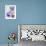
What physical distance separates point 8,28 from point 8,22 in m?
0.18

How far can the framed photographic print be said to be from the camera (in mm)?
3898

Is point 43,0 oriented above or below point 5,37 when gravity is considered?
above

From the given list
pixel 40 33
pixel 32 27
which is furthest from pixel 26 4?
pixel 40 33

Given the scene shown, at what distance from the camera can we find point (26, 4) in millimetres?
3910

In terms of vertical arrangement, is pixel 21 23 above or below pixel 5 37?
above

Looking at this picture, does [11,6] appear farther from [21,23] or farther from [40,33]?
[40,33]

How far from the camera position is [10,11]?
391 centimetres

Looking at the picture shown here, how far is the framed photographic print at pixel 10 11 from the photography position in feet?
12.8

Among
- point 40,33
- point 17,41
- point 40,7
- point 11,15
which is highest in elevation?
point 40,7

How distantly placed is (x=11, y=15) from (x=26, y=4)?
0.55 m

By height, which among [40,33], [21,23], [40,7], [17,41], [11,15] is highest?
[40,7]

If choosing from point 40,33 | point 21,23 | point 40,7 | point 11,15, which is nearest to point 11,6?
point 11,15

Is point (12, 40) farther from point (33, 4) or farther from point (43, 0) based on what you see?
point (43, 0)

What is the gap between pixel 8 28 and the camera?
3.90m
